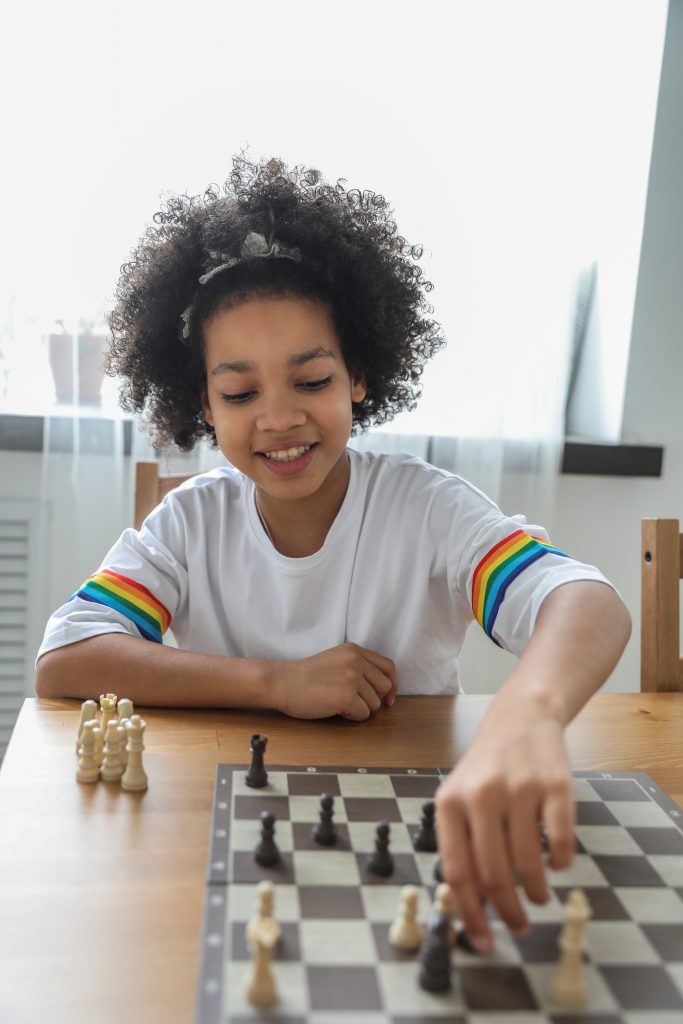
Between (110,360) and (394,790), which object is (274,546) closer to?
(110,360)

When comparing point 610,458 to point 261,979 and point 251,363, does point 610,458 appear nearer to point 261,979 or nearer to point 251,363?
point 251,363

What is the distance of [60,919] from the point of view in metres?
0.70

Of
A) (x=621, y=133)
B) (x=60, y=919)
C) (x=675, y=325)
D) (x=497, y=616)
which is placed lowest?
(x=60, y=919)

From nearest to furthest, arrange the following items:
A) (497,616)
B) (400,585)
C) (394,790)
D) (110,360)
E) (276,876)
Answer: (276,876)
(394,790)
(497,616)
(400,585)
(110,360)

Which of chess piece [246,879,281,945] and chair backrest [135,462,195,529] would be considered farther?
chair backrest [135,462,195,529]

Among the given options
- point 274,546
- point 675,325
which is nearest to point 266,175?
point 274,546

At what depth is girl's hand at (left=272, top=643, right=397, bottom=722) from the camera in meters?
1.11

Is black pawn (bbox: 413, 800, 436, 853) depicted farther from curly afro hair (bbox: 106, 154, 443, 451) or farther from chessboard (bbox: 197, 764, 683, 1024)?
curly afro hair (bbox: 106, 154, 443, 451)

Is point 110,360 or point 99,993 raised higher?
point 110,360

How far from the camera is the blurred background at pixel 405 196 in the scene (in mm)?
2180

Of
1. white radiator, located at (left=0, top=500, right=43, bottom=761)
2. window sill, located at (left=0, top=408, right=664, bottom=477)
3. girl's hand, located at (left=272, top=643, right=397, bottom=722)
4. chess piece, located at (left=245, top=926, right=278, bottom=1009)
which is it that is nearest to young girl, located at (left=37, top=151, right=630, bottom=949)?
girl's hand, located at (left=272, top=643, right=397, bottom=722)

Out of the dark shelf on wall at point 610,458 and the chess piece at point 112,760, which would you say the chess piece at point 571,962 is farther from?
the dark shelf on wall at point 610,458

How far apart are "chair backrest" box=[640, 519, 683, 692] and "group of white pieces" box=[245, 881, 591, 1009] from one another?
76 cm

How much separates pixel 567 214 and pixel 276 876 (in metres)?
1.98
